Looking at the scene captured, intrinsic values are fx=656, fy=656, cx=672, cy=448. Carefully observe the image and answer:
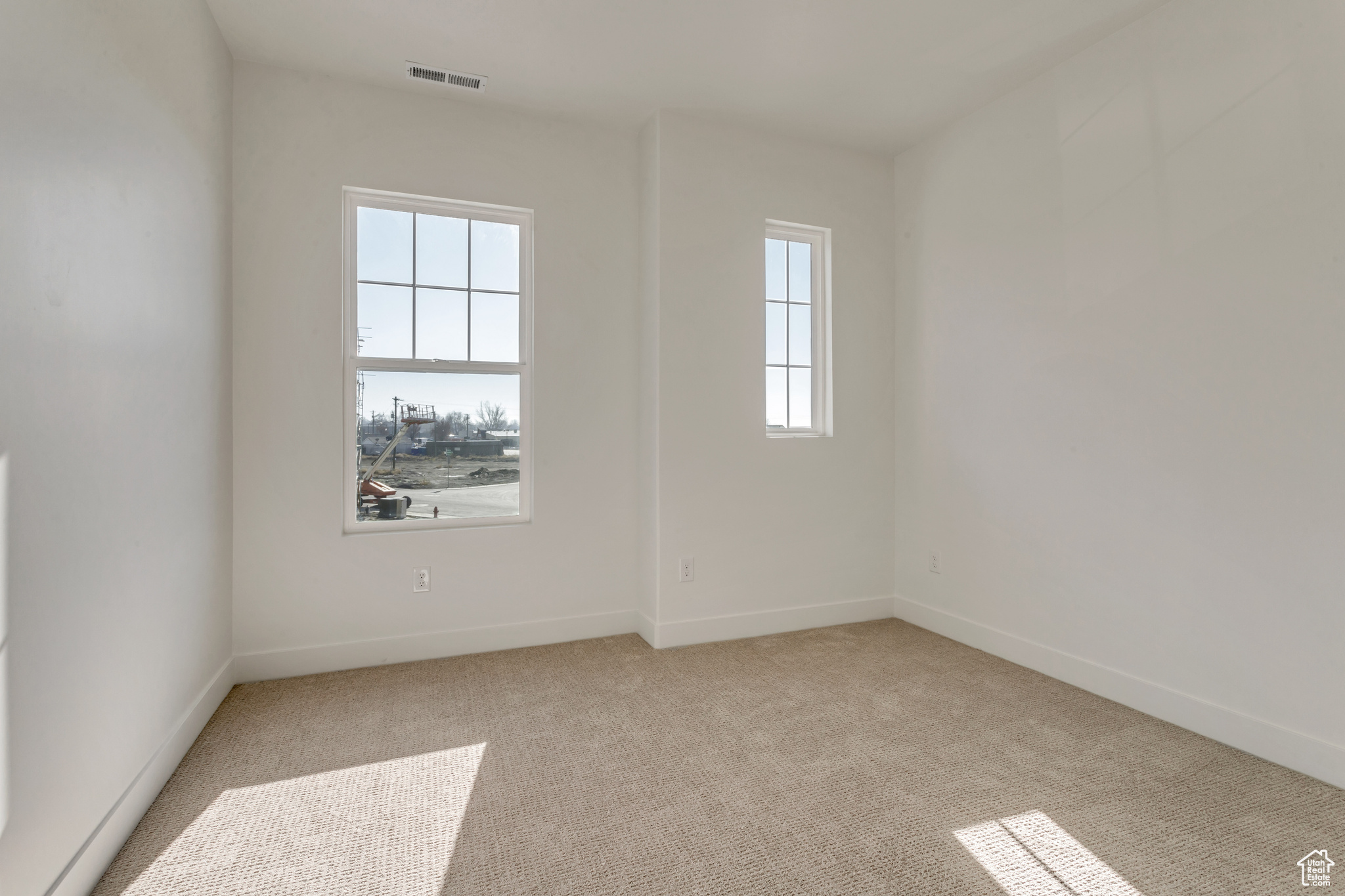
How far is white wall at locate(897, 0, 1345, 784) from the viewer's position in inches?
82.0

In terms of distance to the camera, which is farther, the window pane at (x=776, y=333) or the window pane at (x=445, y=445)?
the window pane at (x=776, y=333)

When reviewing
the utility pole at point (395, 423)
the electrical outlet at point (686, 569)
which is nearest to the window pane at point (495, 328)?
the utility pole at point (395, 423)

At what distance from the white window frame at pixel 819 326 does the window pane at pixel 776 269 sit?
44mm

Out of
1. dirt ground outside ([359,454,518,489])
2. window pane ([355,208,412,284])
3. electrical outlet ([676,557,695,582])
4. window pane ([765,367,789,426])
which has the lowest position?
electrical outlet ([676,557,695,582])

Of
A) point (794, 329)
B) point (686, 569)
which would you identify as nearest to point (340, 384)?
point (686, 569)

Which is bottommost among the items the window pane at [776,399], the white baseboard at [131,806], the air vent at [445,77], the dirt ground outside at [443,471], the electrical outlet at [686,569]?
the white baseboard at [131,806]

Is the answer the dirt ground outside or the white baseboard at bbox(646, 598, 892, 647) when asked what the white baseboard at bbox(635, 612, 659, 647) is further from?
the dirt ground outside

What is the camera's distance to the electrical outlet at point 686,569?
11.0 ft

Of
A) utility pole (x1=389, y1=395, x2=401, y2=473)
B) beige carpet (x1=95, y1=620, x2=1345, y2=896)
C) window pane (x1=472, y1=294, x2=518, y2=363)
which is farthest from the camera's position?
window pane (x1=472, y1=294, x2=518, y2=363)

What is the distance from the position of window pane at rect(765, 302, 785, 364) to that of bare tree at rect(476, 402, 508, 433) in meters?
1.48

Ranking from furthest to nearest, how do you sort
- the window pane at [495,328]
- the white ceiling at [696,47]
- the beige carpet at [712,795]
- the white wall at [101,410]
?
the window pane at [495,328]
the white ceiling at [696,47]
the beige carpet at [712,795]
the white wall at [101,410]

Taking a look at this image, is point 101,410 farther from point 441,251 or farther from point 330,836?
point 441,251

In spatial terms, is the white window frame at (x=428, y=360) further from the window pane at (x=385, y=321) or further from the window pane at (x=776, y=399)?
the window pane at (x=776, y=399)

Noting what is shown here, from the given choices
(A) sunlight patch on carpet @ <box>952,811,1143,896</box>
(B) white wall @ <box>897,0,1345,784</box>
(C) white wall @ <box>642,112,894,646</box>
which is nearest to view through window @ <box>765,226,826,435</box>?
(C) white wall @ <box>642,112,894,646</box>
